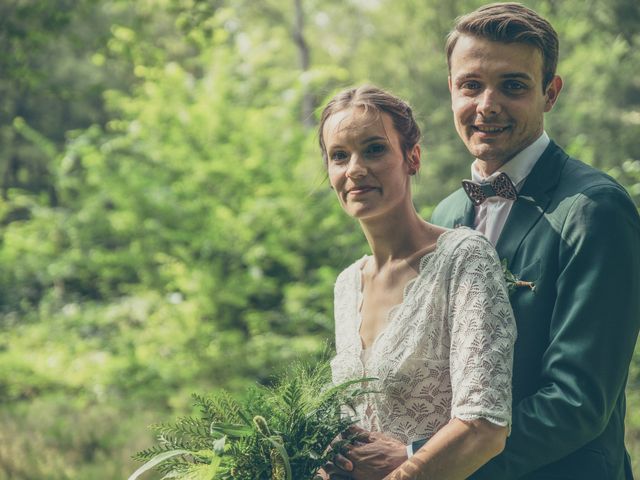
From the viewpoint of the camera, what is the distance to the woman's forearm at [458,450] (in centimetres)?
214

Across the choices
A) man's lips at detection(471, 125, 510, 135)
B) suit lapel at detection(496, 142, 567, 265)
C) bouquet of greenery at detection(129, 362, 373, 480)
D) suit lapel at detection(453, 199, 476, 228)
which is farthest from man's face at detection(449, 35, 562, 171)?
bouquet of greenery at detection(129, 362, 373, 480)

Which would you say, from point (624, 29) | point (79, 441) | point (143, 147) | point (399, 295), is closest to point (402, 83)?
point (624, 29)

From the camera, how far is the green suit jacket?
227cm

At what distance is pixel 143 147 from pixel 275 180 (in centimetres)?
210

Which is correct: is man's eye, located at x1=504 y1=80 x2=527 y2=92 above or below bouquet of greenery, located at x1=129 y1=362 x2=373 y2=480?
above

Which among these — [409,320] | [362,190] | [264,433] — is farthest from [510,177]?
[264,433]

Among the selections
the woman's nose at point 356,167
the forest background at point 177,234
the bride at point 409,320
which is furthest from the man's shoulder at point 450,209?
the forest background at point 177,234

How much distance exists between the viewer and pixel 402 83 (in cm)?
1681

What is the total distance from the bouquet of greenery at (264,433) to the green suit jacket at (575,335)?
1.56ft

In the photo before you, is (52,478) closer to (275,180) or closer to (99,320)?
(275,180)

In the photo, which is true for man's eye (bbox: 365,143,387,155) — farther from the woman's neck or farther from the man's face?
the man's face

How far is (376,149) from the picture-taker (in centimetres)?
249

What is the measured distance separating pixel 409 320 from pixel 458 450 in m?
0.41

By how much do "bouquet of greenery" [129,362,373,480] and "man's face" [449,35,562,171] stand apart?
97cm
